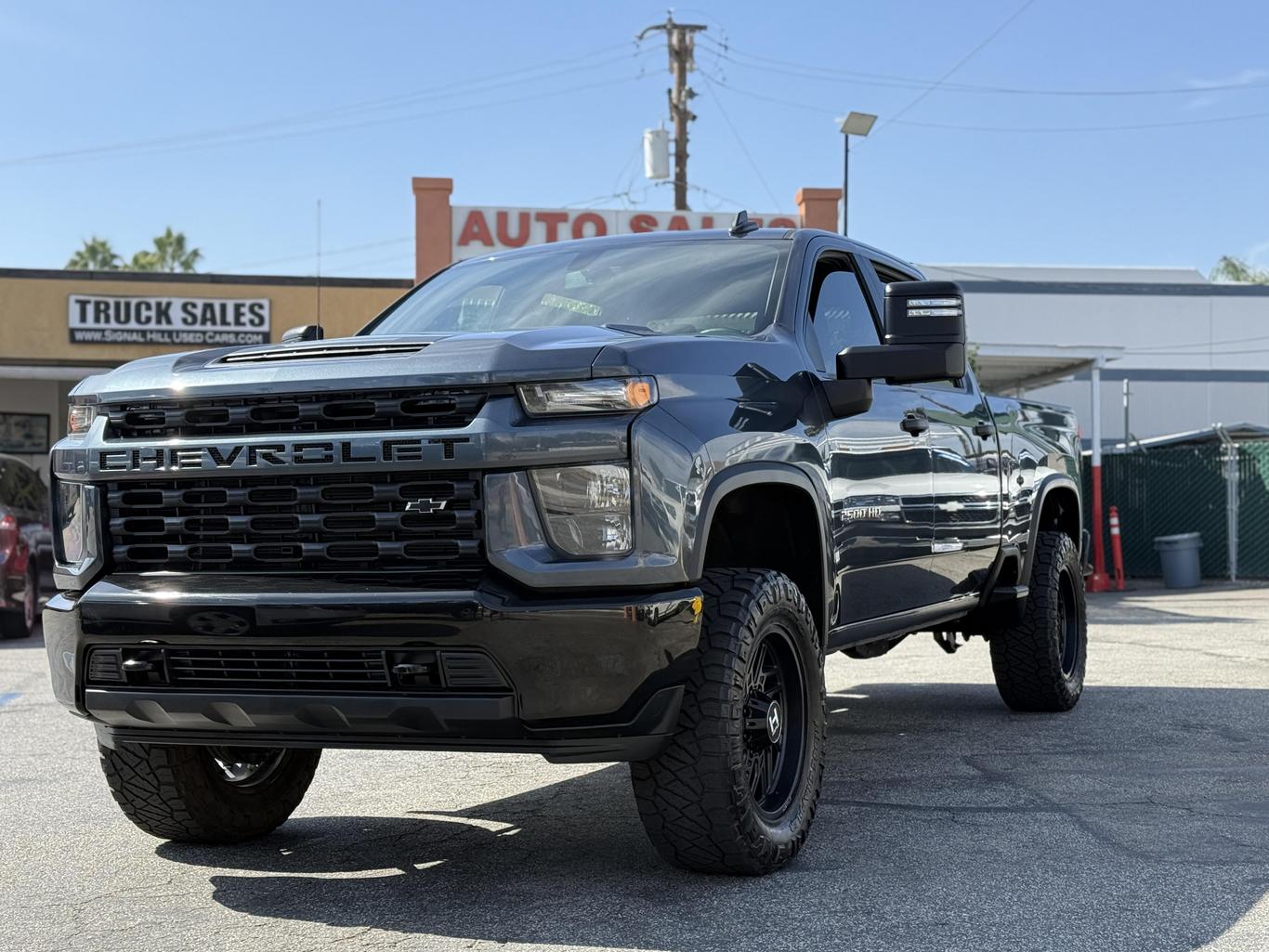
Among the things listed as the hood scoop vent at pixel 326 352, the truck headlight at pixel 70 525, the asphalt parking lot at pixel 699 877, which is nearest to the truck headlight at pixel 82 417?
the truck headlight at pixel 70 525

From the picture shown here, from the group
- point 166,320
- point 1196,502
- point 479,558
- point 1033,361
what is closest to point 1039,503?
point 479,558

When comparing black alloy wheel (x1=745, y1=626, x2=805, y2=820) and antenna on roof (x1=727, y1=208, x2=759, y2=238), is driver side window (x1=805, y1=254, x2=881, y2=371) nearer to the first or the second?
antenna on roof (x1=727, y1=208, x2=759, y2=238)

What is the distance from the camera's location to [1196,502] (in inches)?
893

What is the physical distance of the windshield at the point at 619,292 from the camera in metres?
5.28

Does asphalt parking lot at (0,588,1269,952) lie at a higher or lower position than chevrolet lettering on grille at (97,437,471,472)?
lower

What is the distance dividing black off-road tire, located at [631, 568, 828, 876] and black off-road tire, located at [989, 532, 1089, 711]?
3404mm

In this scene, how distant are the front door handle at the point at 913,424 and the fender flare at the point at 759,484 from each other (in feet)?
3.25

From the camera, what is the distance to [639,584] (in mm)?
3965

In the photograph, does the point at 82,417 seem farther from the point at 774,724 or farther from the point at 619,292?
the point at 774,724

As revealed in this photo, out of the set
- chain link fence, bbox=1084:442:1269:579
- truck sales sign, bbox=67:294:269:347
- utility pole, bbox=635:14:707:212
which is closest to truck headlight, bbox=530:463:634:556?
chain link fence, bbox=1084:442:1269:579

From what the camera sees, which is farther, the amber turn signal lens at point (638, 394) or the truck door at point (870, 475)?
the truck door at point (870, 475)

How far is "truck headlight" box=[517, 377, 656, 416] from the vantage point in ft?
13.1

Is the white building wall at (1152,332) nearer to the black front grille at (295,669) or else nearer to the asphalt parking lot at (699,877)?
the asphalt parking lot at (699,877)

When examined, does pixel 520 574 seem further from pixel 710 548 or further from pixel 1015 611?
pixel 1015 611
